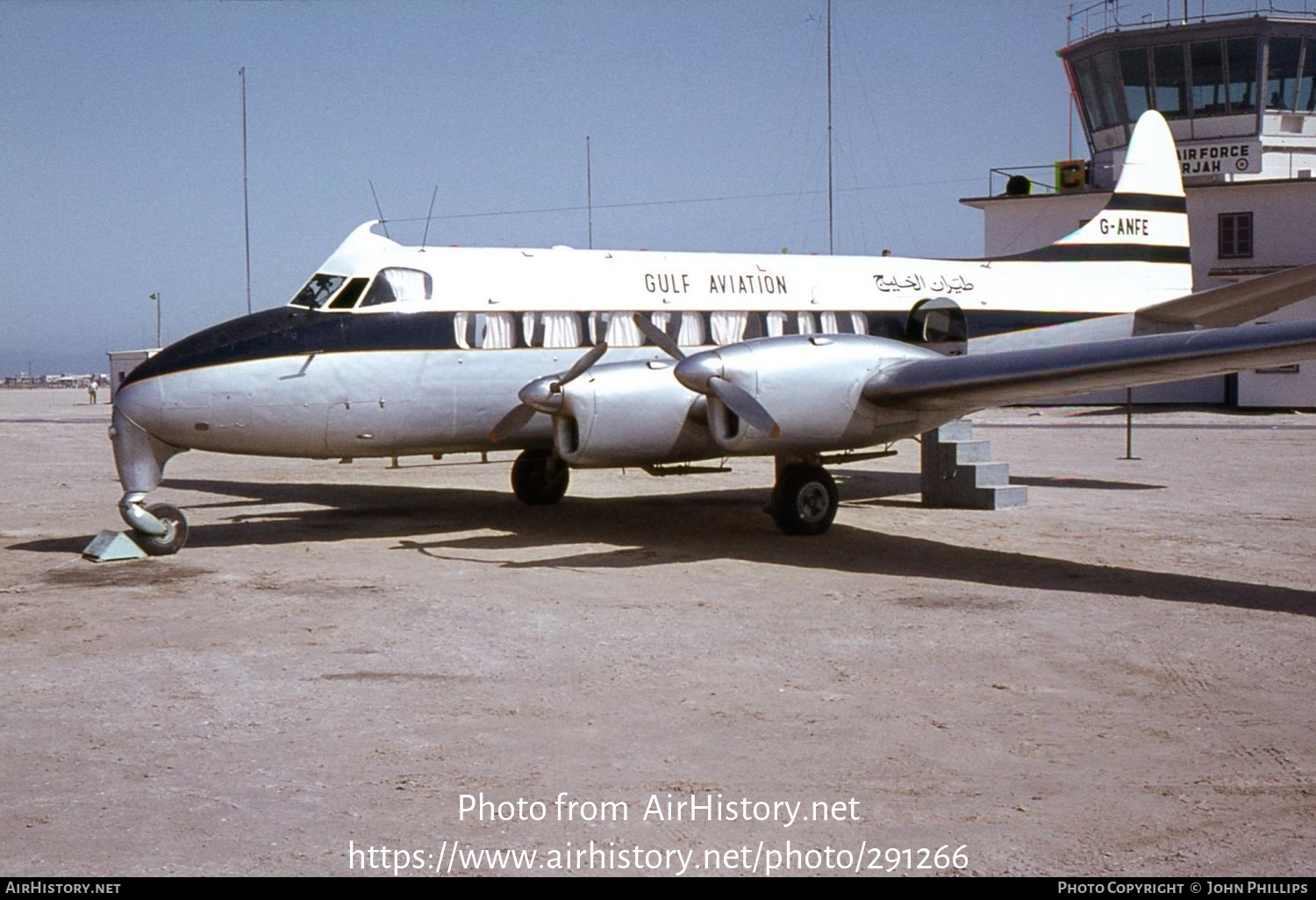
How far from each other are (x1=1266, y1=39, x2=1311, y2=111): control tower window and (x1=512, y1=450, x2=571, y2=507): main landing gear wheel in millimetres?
28891

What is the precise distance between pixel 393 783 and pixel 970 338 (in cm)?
1361

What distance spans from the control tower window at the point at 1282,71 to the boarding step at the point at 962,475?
24.9 m

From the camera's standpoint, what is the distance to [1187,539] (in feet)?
47.2

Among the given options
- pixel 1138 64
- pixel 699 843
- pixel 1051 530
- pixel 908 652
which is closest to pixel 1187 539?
pixel 1051 530

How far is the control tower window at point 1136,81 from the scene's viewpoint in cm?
3831

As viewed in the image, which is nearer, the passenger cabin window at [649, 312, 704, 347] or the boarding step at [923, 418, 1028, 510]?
A: the passenger cabin window at [649, 312, 704, 347]

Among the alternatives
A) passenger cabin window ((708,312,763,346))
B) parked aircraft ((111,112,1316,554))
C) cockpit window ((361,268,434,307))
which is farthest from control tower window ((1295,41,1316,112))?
cockpit window ((361,268,434,307))

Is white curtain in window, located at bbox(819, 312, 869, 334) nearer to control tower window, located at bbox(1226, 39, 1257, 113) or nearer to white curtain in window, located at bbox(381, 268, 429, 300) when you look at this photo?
white curtain in window, located at bbox(381, 268, 429, 300)

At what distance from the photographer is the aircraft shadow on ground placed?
11891mm

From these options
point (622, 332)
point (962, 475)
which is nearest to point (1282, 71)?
point (962, 475)

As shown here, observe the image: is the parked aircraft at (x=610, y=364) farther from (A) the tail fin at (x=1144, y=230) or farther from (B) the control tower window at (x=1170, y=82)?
(B) the control tower window at (x=1170, y=82)

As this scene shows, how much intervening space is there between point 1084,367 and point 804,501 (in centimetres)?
366

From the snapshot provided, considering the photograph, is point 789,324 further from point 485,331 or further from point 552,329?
point 485,331

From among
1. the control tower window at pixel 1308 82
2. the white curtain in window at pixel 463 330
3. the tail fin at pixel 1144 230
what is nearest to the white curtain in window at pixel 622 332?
the white curtain in window at pixel 463 330
